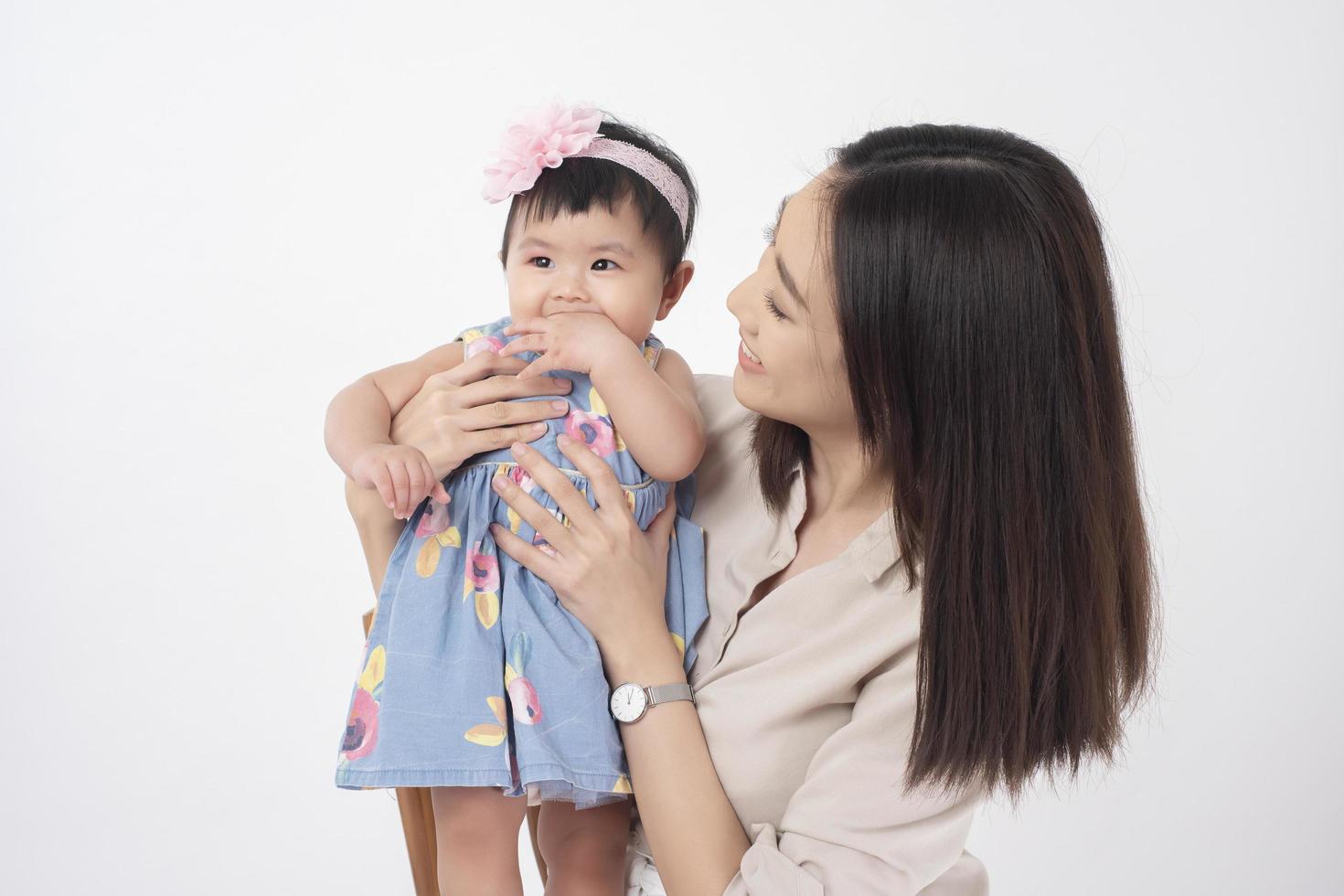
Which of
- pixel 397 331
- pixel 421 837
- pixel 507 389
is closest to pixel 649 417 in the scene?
pixel 507 389

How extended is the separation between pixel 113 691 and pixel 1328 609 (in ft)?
11.1

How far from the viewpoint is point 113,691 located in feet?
11.0

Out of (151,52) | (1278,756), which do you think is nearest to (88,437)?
(151,52)

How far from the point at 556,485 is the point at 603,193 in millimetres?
460

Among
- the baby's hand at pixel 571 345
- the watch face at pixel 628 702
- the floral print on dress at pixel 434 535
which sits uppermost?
the baby's hand at pixel 571 345

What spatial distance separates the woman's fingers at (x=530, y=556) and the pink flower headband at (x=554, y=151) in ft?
1.68

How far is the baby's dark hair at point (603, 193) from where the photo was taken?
5.93 ft

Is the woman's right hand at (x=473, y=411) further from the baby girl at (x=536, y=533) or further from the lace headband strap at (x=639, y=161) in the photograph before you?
the lace headband strap at (x=639, y=161)

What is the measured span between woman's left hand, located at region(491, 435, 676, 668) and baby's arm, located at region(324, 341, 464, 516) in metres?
0.13

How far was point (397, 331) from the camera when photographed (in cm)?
337

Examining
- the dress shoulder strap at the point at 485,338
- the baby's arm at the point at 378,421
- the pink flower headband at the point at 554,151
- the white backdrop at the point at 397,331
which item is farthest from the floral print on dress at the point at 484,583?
the white backdrop at the point at 397,331

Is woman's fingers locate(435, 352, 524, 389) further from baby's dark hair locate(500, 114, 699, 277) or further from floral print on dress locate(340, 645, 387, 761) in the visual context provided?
floral print on dress locate(340, 645, 387, 761)

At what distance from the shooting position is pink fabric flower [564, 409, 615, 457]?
177cm

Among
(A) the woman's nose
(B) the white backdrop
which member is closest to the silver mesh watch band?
(A) the woman's nose
